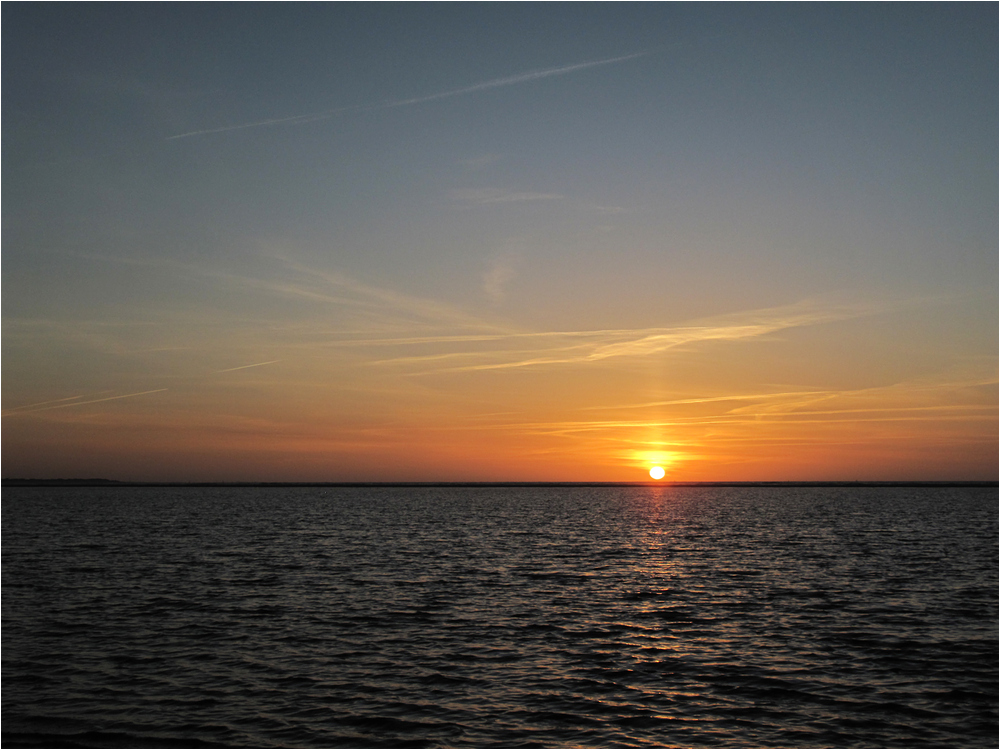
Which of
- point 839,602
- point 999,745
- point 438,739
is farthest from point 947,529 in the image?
point 438,739

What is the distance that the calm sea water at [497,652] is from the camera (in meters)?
21.8

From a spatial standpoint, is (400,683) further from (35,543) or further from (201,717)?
(35,543)

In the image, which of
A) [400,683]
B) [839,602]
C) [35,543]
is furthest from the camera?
[35,543]

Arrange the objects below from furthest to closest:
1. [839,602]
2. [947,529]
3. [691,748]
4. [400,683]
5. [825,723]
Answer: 1. [947,529]
2. [839,602]
3. [400,683]
4. [825,723]
5. [691,748]

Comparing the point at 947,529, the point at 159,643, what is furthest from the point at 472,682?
the point at 947,529

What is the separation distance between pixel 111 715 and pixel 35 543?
2336 inches

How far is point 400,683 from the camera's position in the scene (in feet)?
84.4

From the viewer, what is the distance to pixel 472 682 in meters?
25.8

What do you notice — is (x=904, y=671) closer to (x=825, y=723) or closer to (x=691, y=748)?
(x=825, y=723)

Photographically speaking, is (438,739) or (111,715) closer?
(438,739)

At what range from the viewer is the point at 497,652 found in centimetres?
2953

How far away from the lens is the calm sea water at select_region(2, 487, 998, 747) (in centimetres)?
2183

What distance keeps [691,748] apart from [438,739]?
6545 mm

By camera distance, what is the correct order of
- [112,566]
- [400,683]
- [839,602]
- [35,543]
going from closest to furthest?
[400,683], [839,602], [112,566], [35,543]
